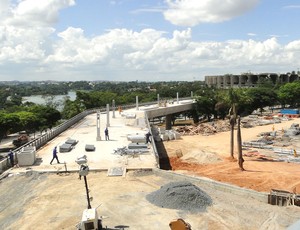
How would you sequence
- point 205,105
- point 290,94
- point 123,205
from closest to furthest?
point 123,205 → point 205,105 → point 290,94

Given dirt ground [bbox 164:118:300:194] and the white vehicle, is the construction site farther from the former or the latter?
the white vehicle

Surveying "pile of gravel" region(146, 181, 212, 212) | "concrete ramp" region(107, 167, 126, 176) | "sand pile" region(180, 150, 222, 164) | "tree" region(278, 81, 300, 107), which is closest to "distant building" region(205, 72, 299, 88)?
"tree" region(278, 81, 300, 107)

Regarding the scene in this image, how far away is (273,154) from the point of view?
129ft

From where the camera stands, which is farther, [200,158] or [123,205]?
[200,158]

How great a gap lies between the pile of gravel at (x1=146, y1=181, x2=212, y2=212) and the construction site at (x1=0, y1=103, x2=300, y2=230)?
0.17ft

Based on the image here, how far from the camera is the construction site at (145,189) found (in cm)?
1613

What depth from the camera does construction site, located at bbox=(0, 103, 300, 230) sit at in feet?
52.9

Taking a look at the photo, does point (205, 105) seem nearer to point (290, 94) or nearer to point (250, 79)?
point (290, 94)

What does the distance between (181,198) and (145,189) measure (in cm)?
344

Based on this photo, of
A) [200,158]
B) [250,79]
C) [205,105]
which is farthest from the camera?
[250,79]

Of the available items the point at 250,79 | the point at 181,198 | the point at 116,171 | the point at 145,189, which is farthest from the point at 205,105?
the point at 250,79

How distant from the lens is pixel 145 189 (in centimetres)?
2062

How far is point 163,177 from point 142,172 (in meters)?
1.82

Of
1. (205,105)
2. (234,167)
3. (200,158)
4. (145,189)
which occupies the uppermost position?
(205,105)
